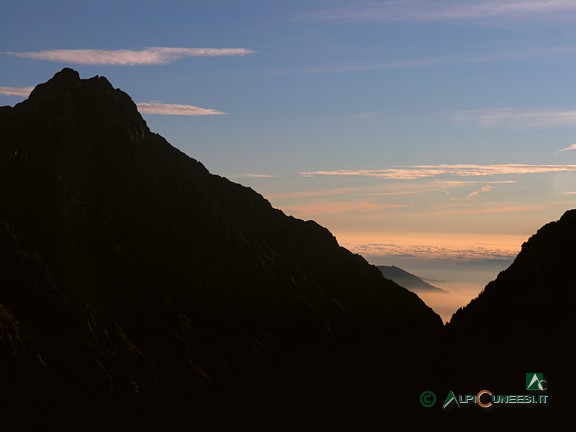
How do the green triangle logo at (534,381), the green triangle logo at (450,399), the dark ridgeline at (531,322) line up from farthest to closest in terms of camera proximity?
the green triangle logo at (450,399) → the dark ridgeline at (531,322) → the green triangle logo at (534,381)

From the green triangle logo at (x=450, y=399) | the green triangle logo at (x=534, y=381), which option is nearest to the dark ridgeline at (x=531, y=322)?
the green triangle logo at (x=534, y=381)

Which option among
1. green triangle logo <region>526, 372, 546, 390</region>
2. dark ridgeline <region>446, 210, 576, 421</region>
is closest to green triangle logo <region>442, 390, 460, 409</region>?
dark ridgeline <region>446, 210, 576, 421</region>

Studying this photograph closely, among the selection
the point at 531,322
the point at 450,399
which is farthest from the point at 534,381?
the point at 450,399

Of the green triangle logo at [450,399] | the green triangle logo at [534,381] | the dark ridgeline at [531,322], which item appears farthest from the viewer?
the green triangle logo at [450,399]

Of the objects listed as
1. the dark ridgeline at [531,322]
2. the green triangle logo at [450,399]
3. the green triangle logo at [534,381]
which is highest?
the dark ridgeline at [531,322]

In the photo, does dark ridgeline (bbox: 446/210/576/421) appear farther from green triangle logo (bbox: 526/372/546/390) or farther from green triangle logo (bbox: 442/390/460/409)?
green triangle logo (bbox: 442/390/460/409)

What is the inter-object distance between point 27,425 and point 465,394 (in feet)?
327

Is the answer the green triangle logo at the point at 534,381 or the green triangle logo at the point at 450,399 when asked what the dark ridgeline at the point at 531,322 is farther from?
the green triangle logo at the point at 450,399

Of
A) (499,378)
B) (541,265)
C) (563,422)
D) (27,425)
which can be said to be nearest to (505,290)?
(541,265)

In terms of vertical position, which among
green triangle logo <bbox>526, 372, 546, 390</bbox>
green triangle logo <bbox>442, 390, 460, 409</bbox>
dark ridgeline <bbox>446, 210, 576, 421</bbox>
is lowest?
green triangle logo <bbox>442, 390, 460, 409</bbox>

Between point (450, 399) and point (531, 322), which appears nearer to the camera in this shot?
point (531, 322)

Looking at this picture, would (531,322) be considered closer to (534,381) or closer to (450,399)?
(534,381)

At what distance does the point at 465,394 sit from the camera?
484ft

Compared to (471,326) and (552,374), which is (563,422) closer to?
(552,374)
